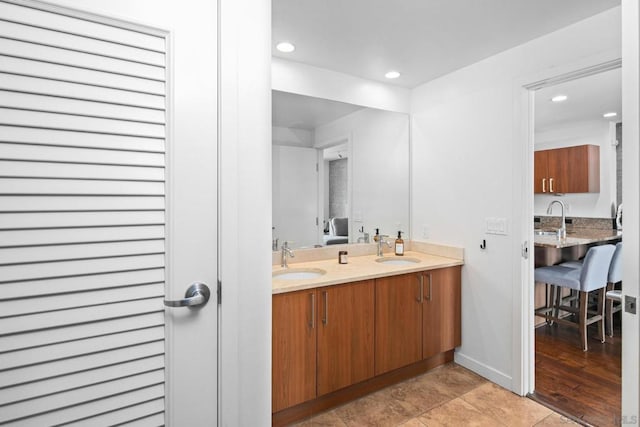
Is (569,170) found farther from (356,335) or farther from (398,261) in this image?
(356,335)

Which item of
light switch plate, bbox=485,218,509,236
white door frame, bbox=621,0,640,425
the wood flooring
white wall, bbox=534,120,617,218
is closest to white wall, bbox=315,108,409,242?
light switch plate, bbox=485,218,509,236

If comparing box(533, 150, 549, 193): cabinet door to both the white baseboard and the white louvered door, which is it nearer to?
the white baseboard

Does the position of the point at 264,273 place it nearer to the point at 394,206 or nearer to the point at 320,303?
the point at 320,303

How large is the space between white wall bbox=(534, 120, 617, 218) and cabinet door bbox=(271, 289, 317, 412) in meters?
5.16

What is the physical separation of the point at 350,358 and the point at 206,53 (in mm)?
1834

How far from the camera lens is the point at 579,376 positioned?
92.3 inches

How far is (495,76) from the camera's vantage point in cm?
231

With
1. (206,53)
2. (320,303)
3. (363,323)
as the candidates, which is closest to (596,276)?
(363,323)

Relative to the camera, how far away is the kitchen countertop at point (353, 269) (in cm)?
188

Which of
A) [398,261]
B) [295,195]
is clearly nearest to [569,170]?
[398,261]

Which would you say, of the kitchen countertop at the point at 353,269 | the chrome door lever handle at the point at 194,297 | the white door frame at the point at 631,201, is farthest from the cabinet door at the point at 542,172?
the chrome door lever handle at the point at 194,297

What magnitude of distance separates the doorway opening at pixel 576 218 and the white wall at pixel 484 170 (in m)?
0.17

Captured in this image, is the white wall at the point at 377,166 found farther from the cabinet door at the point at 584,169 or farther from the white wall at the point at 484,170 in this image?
the cabinet door at the point at 584,169

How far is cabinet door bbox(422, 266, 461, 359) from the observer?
239cm
